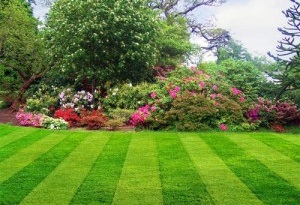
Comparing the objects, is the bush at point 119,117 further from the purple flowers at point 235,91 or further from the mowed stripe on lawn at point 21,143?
the purple flowers at point 235,91

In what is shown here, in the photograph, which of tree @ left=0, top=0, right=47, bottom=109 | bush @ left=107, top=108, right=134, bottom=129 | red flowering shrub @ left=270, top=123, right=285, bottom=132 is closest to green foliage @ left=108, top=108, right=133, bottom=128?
bush @ left=107, top=108, right=134, bottom=129

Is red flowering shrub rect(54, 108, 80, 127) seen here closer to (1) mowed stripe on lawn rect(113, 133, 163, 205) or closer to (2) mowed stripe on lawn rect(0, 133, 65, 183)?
(2) mowed stripe on lawn rect(0, 133, 65, 183)

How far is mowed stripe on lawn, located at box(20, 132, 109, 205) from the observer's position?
7.41 metres

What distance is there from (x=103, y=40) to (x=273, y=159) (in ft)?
37.6

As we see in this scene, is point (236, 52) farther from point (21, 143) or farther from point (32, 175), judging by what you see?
point (32, 175)

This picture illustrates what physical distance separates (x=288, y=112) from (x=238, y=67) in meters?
3.35

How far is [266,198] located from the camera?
24.0 ft

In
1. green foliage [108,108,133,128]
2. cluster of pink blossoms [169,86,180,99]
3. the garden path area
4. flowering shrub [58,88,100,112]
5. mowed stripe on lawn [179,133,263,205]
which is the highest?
cluster of pink blossoms [169,86,180,99]

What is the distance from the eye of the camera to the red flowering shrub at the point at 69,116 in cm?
1729

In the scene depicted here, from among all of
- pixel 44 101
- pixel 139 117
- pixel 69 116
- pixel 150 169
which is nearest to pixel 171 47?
pixel 44 101

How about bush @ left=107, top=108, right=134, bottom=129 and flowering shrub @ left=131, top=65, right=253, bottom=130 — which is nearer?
flowering shrub @ left=131, top=65, right=253, bottom=130

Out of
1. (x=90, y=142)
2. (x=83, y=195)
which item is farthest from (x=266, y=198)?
(x=90, y=142)

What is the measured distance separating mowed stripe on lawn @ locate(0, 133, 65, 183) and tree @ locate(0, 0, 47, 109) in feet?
32.5

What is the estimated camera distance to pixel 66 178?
8.70 metres
